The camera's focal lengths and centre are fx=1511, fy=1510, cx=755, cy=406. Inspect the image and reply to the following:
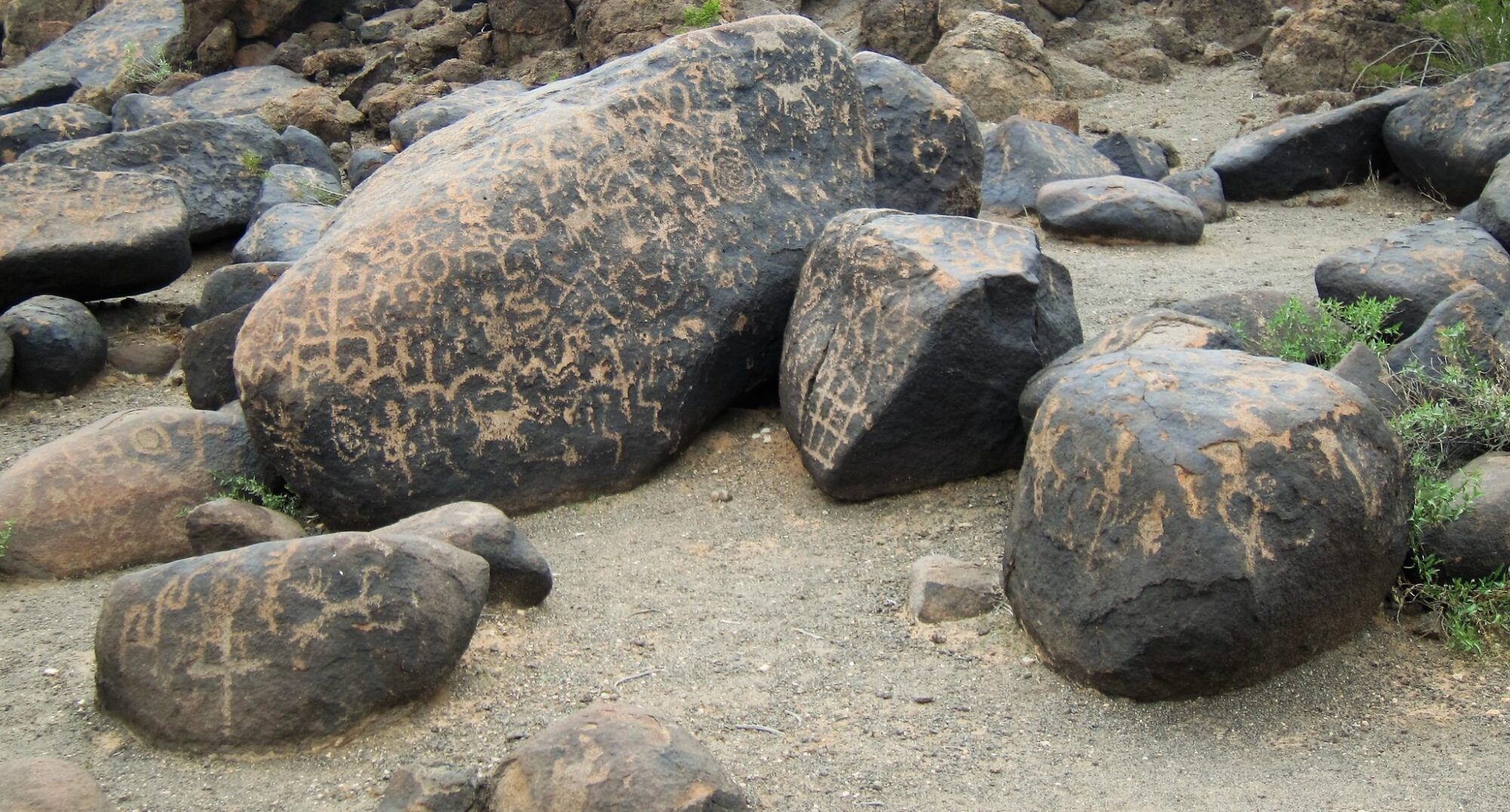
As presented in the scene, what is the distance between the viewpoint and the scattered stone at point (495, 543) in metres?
3.71

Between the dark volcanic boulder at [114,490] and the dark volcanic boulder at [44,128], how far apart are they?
16.8ft

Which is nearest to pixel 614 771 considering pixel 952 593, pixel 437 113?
pixel 952 593

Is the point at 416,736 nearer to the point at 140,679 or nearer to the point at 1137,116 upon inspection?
the point at 140,679

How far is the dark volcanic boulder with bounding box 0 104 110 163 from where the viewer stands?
9016 millimetres

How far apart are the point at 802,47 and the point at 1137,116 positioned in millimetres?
5095

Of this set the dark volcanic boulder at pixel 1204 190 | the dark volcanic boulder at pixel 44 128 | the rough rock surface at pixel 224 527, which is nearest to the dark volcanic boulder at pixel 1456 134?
the dark volcanic boulder at pixel 1204 190

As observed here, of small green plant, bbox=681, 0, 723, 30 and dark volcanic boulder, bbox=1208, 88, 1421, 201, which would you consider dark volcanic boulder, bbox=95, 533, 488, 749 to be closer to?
dark volcanic boulder, bbox=1208, 88, 1421, 201

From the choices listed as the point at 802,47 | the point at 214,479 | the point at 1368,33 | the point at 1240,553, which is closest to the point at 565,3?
the point at 1368,33

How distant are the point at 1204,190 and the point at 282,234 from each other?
450cm

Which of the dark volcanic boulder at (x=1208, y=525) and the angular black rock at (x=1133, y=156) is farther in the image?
the angular black rock at (x=1133, y=156)

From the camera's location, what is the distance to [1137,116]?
385 inches

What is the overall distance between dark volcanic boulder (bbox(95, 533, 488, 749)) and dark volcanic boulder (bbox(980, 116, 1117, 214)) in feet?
16.3

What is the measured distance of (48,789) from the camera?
2.75 m

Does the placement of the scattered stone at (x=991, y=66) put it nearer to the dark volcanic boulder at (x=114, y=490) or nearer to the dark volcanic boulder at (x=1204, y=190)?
the dark volcanic boulder at (x=1204, y=190)
